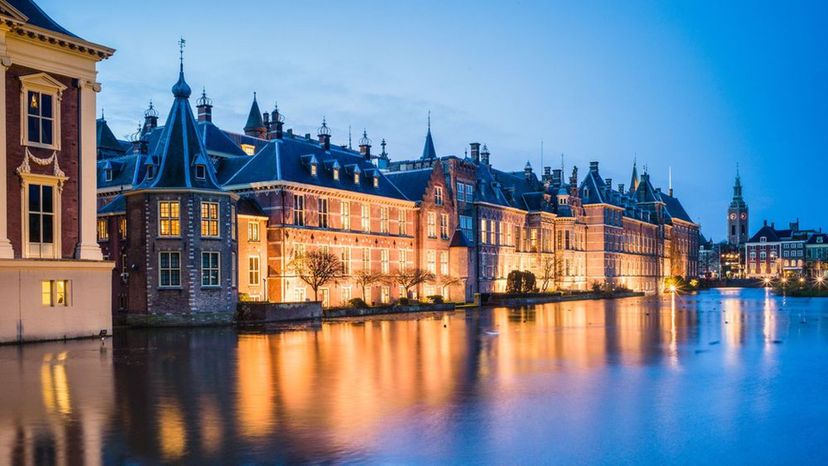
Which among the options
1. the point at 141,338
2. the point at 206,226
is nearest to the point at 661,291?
the point at 206,226

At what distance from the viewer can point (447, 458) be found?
12.9 metres

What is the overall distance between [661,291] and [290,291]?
87751 millimetres

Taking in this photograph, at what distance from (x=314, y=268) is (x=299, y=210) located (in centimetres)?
443

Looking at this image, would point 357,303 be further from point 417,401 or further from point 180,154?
point 417,401

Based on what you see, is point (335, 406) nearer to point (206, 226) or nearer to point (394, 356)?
point (394, 356)

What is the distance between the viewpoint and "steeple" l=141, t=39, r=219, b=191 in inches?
1801

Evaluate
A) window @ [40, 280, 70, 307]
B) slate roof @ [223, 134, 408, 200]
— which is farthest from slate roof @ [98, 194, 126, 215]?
window @ [40, 280, 70, 307]

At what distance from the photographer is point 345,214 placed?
60.2 metres

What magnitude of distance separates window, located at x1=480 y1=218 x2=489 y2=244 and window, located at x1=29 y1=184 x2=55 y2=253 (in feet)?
164

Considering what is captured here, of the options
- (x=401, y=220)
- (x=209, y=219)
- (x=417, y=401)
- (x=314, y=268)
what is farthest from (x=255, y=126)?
(x=417, y=401)

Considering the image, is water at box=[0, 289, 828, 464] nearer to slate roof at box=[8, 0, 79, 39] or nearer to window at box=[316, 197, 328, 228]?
slate roof at box=[8, 0, 79, 39]

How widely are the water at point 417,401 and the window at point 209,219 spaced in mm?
12524

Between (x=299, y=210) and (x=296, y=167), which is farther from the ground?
(x=296, y=167)

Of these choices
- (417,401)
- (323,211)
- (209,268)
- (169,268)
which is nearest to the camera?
(417,401)
